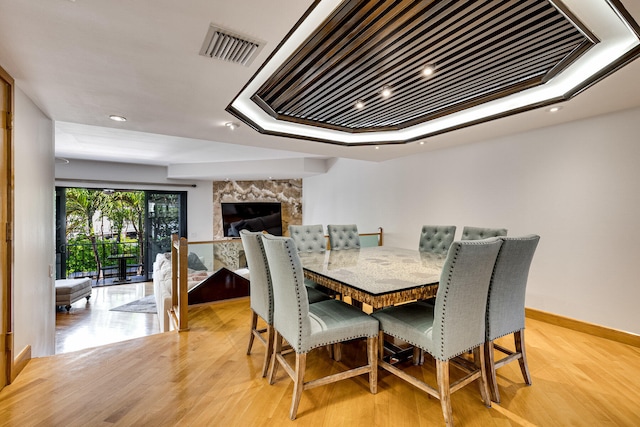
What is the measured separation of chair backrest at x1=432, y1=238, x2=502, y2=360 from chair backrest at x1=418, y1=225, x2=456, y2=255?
1.50 meters

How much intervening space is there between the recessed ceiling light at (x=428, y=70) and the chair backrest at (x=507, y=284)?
1.35m

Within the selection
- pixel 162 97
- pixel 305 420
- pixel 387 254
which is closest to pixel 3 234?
pixel 162 97

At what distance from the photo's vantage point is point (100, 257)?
682cm

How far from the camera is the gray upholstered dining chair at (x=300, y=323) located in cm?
170

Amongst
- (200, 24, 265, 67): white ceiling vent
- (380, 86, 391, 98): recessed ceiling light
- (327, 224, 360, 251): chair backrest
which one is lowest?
(327, 224, 360, 251): chair backrest

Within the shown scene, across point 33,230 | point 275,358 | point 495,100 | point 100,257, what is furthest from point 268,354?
point 100,257

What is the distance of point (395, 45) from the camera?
1.88m

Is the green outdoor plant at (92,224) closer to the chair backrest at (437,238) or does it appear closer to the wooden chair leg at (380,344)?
the chair backrest at (437,238)

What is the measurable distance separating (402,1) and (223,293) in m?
3.60

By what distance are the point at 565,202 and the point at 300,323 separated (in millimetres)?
3143

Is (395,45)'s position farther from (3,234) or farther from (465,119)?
(3,234)

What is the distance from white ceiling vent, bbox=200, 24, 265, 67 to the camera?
1.51 m

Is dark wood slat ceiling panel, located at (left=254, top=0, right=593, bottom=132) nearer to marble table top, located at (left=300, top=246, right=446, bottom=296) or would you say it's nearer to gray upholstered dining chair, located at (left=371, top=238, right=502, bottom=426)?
gray upholstered dining chair, located at (left=371, top=238, right=502, bottom=426)

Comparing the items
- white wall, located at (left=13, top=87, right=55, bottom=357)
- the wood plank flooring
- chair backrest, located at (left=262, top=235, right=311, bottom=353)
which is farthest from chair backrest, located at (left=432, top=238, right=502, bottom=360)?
the wood plank flooring
